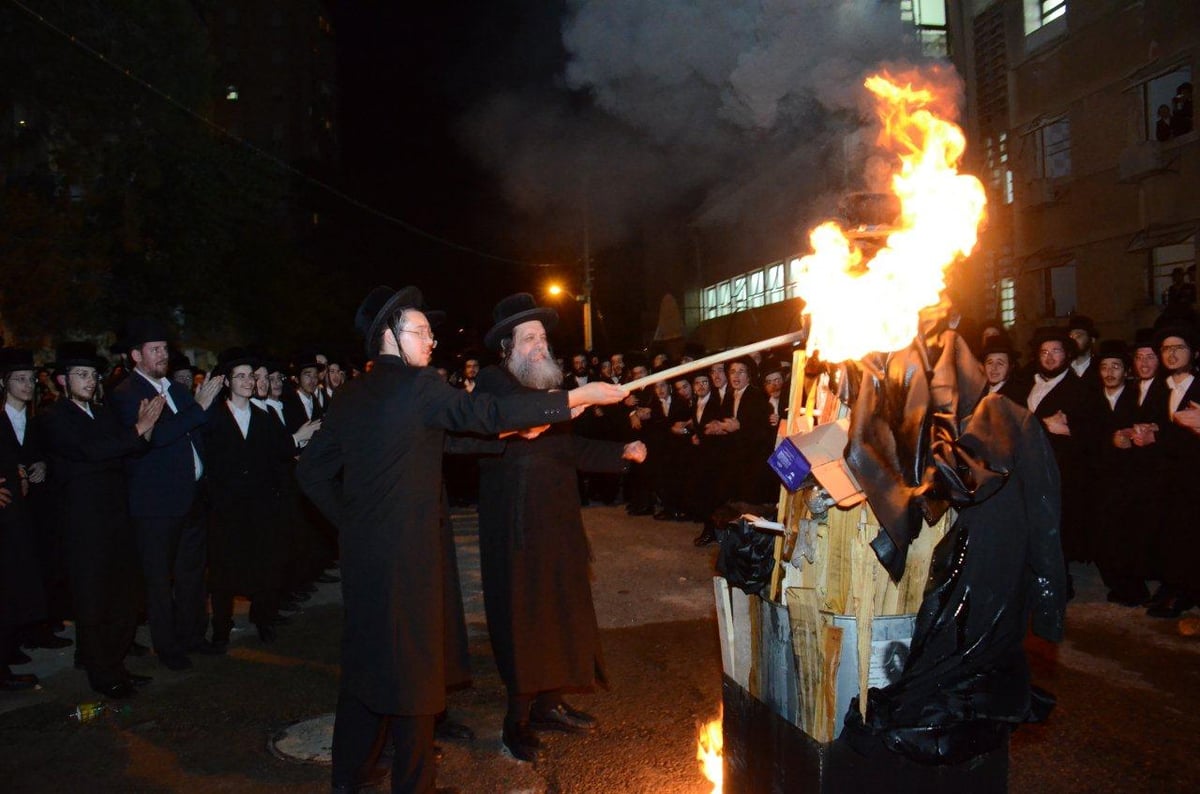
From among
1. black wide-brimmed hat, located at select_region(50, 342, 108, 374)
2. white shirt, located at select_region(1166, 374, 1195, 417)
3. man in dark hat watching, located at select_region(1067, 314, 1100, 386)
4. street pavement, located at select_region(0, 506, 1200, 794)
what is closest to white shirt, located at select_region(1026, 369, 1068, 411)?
man in dark hat watching, located at select_region(1067, 314, 1100, 386)

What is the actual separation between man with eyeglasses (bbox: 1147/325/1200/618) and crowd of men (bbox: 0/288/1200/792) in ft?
0.06

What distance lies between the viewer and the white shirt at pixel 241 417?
273 inches

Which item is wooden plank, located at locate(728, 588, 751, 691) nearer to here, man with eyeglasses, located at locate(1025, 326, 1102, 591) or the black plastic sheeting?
the black plastic sheeting

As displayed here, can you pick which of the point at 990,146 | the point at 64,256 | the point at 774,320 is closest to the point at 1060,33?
the point at 990,146

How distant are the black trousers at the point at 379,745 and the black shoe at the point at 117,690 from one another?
7.70 feet

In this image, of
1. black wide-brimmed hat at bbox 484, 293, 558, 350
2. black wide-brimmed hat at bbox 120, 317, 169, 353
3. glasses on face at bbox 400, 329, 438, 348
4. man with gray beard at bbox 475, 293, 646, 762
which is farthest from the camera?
black wide-brimmed hat at bbox 120, 317, 169, 353

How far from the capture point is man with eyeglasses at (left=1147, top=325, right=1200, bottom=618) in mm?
6895

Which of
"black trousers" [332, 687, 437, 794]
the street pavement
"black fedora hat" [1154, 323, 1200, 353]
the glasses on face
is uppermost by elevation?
"black fedora hat" [1154, 323, 1200, 353]

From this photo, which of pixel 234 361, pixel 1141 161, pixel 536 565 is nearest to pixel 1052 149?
pixel 1141 161

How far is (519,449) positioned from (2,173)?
25.8 m

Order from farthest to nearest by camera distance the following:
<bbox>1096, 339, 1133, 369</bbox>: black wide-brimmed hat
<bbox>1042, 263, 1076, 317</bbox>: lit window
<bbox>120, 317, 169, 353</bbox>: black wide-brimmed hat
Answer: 1. <bbox>1042, 263, 1076, 317</bbox>: lit window
2. <bbox>1096, 339, 1133, 369</bbox>: black wide-brimmed hat
3. <bbox>120, 317, 169, 353</bbox>: black wide-brimmed hat

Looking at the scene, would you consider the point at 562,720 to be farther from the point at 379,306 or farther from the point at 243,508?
the point at 243,508

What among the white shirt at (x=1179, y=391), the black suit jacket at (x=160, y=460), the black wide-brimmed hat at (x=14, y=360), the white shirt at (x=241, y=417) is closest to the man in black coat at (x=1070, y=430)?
the white shirt at (x=1179, y=391)

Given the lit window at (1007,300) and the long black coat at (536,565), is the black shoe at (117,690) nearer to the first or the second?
the long black coat at (536,565)
